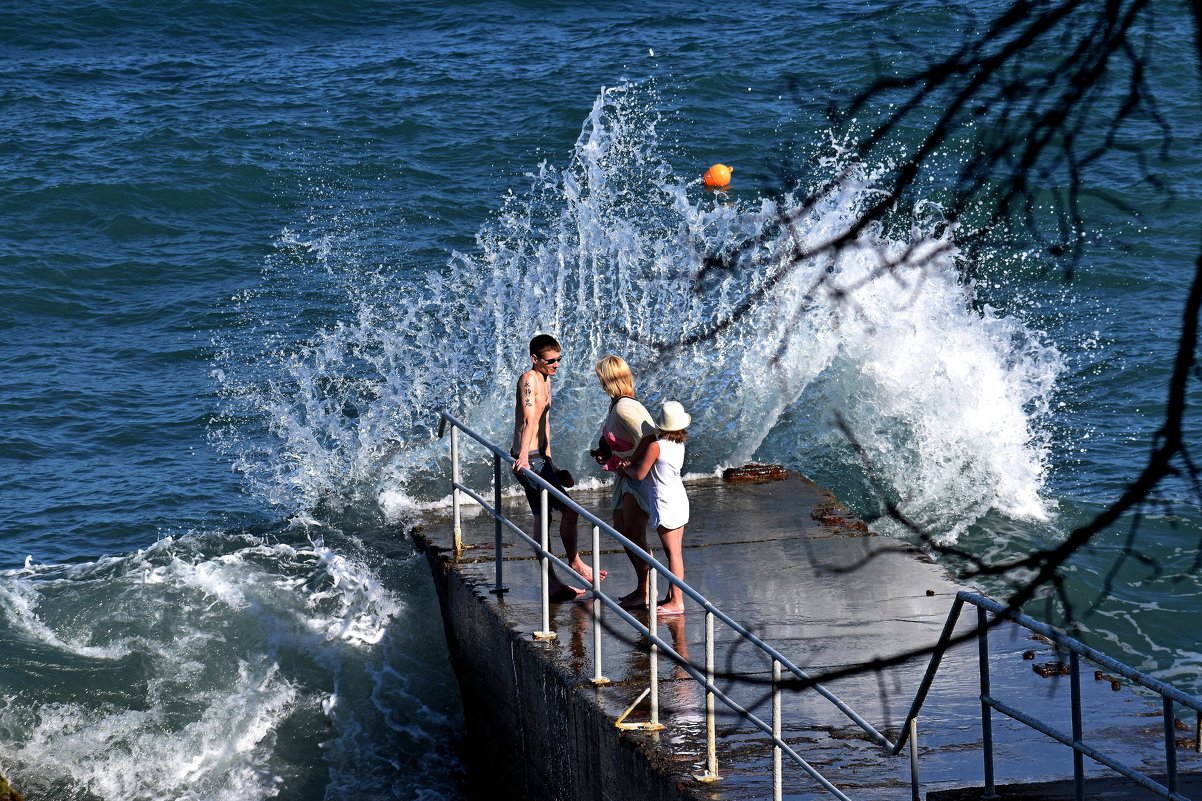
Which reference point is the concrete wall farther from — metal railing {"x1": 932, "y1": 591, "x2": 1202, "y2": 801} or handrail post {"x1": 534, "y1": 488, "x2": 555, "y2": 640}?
metal railing {"x1": 932, "y1": 591, "x2": 1202, "y2": 801}

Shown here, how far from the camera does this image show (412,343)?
17.6m

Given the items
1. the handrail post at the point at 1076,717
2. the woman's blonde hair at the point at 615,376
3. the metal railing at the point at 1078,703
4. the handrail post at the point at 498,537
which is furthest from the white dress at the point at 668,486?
the handrail post at the point at 1076,717

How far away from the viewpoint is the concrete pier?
6684mm

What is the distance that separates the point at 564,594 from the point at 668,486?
1.14 metres

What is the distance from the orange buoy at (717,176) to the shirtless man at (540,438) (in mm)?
13864

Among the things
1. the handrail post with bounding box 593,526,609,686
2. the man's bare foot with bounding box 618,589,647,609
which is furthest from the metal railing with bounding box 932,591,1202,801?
the man's bare foot with bounding box 618,589,647,609

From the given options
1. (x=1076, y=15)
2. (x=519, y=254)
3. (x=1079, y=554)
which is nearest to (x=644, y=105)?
(x=519, y=254)

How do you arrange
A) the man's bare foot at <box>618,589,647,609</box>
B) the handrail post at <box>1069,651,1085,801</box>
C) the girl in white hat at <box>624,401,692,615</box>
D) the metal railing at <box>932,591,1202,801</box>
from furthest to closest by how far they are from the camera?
the man's bare foot at <box>618,589,647,609</box>, the girl in white hat at <box>624,401,692,615</box>, the handrail post at <box>1069,651,1085,801</box>, the metal railing at <box>932,591,1202,801</box>

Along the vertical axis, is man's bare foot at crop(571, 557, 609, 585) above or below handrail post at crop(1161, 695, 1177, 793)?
below

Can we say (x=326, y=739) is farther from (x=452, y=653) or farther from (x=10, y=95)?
(x=10, y=95)

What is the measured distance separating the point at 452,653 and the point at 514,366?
4.13m

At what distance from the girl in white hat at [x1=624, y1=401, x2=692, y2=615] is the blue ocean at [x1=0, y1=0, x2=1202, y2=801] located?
1.33 meters

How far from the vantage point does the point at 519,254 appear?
14.6m

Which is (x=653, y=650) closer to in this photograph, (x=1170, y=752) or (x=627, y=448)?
(x=627, y=448)
